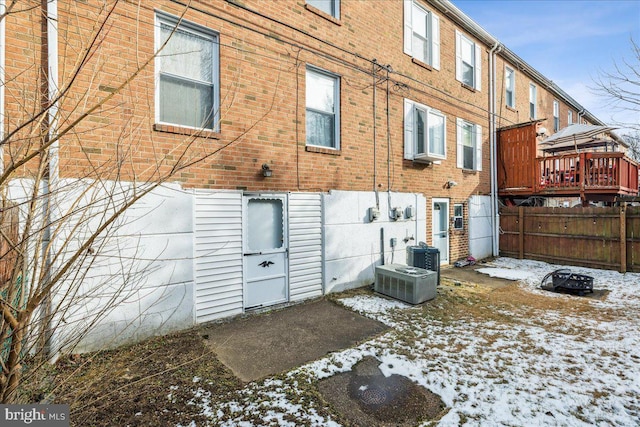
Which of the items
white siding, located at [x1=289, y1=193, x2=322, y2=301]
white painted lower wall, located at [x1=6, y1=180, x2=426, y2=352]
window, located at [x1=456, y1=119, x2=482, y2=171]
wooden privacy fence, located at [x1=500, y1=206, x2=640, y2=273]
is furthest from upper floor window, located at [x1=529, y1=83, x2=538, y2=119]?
white siding, located at [x1=289, y1=193, x2=322, y2=301]

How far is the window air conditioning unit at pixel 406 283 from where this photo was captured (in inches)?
227

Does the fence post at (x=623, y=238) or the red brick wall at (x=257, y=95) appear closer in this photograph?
the red brick wall at (x=257, y=95)

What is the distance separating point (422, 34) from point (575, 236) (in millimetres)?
7754

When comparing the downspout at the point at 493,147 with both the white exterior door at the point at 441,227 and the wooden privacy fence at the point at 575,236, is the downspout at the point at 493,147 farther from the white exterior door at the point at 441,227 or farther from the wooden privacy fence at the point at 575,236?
the white exterior door at the point at 441,227

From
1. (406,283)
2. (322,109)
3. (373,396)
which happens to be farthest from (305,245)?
(373,396)

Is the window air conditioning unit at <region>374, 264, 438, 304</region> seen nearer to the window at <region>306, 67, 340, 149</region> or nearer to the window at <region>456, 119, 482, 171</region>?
the window at <region>306, 67, 340, 149</region>

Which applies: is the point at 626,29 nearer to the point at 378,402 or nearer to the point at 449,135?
the point at 449,135

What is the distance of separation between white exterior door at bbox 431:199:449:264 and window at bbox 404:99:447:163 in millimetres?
1620

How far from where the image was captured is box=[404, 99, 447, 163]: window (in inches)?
312

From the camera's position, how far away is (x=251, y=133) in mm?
5203

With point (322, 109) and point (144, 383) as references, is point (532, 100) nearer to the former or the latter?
point (322, 109)

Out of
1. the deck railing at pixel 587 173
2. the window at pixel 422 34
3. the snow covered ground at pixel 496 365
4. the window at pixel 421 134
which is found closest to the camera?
the snow covered ground at pixel 496 365

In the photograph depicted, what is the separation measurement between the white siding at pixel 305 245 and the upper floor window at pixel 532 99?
1289 centimetres

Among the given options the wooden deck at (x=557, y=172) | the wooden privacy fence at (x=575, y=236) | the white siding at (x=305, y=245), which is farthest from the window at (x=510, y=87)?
the white siding at (x=305, y=245)
